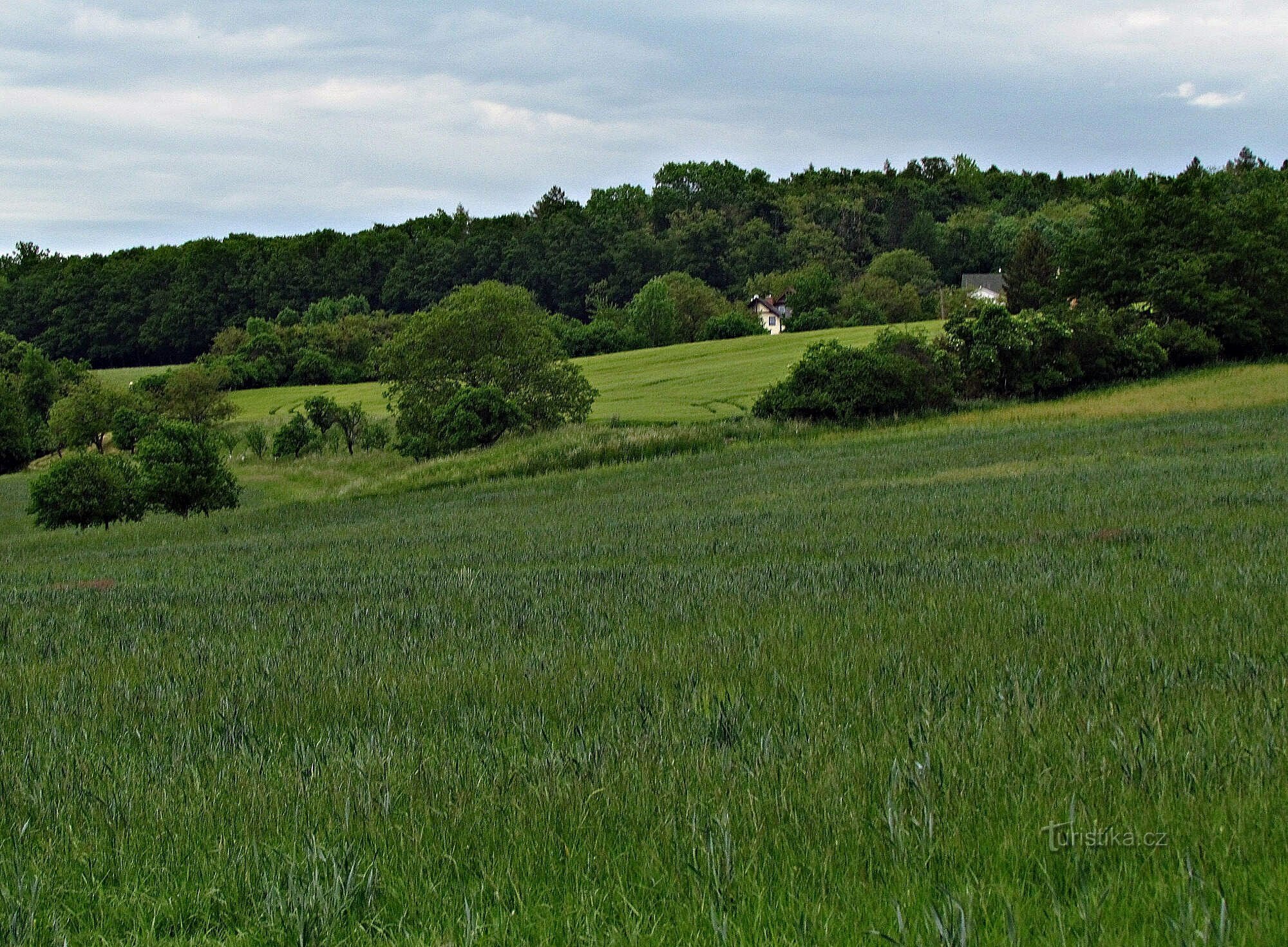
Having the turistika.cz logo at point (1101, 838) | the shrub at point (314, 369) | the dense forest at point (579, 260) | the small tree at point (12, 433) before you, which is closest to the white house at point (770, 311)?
the dense forest at point (579, 260)

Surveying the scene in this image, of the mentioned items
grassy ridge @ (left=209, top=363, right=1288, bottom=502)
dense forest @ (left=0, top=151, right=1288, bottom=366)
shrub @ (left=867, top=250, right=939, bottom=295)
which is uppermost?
dense forest @ (left=0, top=151, right=1288, bottom=366)

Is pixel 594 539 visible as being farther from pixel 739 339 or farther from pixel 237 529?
pixel 739 339

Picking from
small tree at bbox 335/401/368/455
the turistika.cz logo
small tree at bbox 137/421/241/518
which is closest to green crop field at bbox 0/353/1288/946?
the turistika.cz logo

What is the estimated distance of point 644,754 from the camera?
4430 millimetres

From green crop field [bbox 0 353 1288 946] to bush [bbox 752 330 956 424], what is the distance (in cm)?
3518

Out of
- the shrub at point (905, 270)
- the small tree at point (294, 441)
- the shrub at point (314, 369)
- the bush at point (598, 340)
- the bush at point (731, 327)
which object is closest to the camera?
the small tree at point (294, 441)

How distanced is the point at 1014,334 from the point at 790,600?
44858mm

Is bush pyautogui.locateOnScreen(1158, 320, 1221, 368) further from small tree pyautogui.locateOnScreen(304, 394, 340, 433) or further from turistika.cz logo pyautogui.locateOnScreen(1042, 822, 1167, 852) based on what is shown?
turistika.cz logo pyautogui.locateOnScreen(1042, 822, 1167, 852)

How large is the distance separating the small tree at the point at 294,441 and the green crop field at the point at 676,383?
268 inches

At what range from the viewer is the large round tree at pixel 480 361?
64.1m

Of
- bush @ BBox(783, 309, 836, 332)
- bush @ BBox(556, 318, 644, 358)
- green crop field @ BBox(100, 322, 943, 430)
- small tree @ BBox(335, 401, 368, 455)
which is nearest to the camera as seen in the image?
green crop field @ BBox(100, 322, 943, 430)

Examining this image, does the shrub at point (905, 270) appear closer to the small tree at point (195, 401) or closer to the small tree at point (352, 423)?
the small tree at point (352, 423)

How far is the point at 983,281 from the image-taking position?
440 feet

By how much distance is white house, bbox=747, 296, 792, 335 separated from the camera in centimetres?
13212
